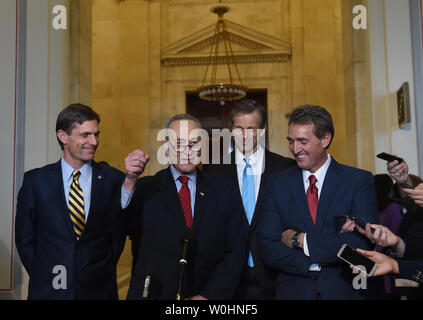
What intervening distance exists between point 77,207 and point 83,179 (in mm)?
201

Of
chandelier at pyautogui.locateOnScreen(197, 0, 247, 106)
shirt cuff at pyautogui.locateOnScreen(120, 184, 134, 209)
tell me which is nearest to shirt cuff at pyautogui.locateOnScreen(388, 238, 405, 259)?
shirt cuff at pyautogui.locateOnScreen(120, 184, 134, 209)

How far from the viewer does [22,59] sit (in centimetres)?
523

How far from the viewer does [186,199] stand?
285 cm

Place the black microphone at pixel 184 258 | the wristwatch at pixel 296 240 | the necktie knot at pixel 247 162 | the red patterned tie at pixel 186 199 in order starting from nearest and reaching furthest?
the black microphone at pixel 184 258 → the wristwatch at pixel 296 240 → the red patterned tie at pixel 186 199 → the necktie knot at pixel 247 162

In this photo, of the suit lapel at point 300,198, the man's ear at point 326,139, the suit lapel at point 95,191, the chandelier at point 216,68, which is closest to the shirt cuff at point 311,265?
the suit lapel at point 300,198

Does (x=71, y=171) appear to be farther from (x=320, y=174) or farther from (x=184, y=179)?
(x=320, y=174)

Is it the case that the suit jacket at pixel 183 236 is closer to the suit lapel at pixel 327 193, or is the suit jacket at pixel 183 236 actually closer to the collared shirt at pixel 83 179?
the collared shirt at pixel 83 179

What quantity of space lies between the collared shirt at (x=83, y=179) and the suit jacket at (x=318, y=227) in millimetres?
1011

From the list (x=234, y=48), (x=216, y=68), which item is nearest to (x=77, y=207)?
(x=216, y=68)

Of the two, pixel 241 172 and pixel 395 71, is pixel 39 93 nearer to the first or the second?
pixel 241 172

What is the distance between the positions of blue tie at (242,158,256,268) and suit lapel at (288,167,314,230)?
0.53 m

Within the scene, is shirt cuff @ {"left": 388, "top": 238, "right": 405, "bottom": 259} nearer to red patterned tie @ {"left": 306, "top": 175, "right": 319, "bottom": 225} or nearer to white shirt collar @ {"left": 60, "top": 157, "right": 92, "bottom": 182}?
red patterned tie @ {"left": 306, "top": 175, "right": 319, "bottom": 225}

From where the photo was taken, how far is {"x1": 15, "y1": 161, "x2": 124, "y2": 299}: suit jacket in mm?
2828

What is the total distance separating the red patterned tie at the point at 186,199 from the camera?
280cm
